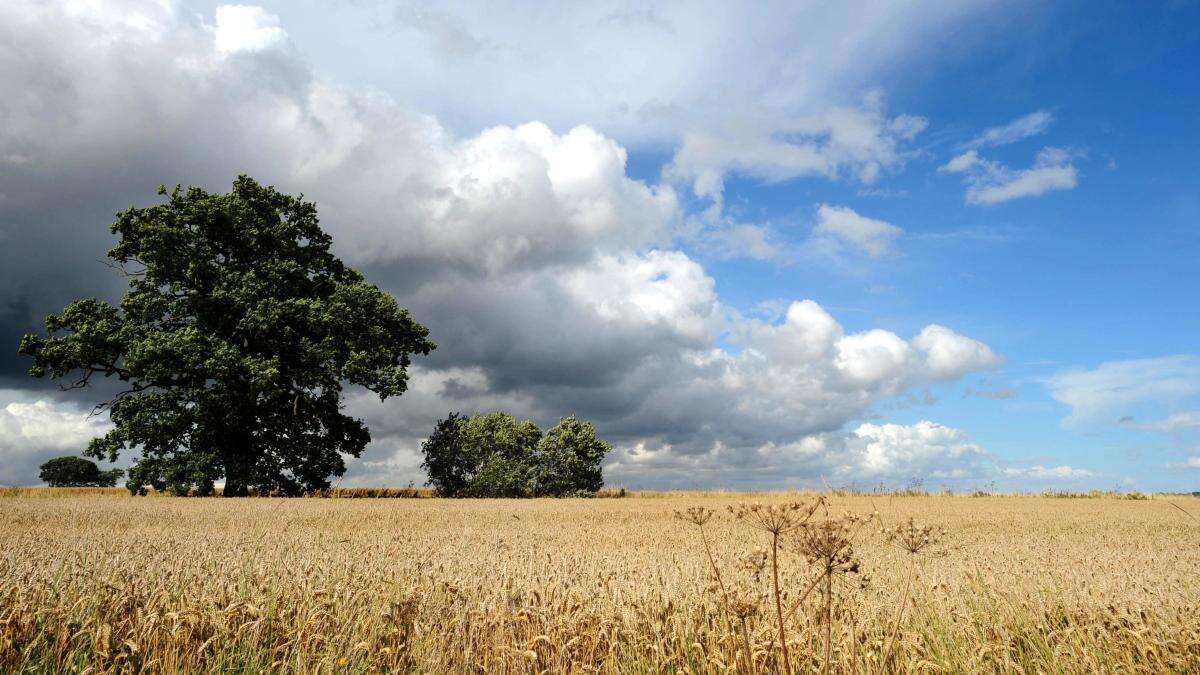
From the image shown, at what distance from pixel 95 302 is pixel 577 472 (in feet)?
78.7

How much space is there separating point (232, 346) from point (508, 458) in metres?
16.5

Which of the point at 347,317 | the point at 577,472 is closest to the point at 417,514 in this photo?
the point at 347,317

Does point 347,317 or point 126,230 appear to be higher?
point 126,230

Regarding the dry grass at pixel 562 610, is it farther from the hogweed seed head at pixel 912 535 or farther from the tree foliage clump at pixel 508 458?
the tree foliage clump at pixel 508 458

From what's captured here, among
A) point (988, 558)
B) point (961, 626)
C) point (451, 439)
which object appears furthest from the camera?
point (451, 439)

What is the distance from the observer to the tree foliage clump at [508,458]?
36406 millimetres

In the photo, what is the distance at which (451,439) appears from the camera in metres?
37.3

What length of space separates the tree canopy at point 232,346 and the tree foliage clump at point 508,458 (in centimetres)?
762

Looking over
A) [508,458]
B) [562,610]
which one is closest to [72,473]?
[508,458]

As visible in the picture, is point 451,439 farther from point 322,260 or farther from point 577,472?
point 322,260

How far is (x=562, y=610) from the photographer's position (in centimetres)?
463

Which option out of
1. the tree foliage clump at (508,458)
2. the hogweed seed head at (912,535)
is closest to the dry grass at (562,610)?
the hogweed seed head at (912,535)

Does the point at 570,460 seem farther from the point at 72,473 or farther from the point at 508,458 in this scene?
the point at 72,473

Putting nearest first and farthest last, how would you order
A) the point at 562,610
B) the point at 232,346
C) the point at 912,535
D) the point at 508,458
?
the point at 912,535, the point at 562,610, the point at 232,346, the point at 508,458
